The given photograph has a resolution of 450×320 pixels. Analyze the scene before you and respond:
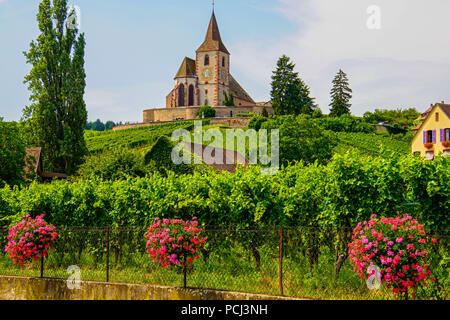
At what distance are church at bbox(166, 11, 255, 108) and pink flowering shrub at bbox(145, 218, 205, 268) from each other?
322ft

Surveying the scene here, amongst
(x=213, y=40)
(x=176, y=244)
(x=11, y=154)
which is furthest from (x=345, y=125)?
(x=176, y=244)

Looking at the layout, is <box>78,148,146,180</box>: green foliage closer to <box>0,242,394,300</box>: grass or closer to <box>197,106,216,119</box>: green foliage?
<box>0,242,394,300</box>: grass

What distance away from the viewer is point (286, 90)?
292ft

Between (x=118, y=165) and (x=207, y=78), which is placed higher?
(x=207, y=78)

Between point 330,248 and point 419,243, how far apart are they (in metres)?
2.55

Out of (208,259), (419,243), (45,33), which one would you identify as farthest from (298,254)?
(45,33)

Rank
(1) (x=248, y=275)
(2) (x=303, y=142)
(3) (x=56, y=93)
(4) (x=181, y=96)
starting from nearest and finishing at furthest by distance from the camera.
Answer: (1) (x=248, y=275), (3) (x=56, y=93), (2) (x=303, y=142), (4) (x=181, y=96)

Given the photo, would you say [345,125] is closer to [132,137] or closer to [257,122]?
[257,122]

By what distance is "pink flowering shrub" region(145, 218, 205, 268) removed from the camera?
10413 mm

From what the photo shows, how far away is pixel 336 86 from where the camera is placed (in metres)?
94.9

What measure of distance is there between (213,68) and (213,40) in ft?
23.6

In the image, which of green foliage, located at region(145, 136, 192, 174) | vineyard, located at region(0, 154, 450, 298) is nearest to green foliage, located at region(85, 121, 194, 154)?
green foliage, located at region(145, 136, 192, 174)
